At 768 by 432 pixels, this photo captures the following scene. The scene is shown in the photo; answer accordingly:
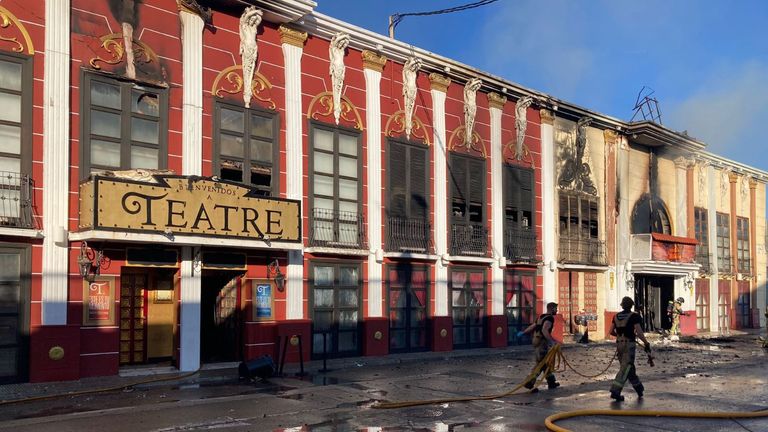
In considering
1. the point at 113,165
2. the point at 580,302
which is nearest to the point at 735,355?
the point at 580,302

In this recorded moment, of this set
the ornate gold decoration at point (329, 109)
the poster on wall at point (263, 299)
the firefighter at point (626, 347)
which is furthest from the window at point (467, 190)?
the firefighter at point (626, 347)

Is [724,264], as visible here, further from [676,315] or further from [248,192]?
[248,192]

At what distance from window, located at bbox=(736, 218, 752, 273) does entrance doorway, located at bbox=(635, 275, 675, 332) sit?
765 cm

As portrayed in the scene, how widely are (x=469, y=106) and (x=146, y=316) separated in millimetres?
12502

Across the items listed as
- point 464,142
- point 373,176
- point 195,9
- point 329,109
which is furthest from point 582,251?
point 195,9

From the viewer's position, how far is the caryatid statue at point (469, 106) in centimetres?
2462

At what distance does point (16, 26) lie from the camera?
14.9 m

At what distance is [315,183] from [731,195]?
27929 millimetres

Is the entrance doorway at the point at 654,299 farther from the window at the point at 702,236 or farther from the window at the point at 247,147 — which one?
the window at the point at 247,147

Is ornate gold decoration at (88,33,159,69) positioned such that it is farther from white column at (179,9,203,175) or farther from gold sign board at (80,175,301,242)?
gold sign board at (80,175,301,242)

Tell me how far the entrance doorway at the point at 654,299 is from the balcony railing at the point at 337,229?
16.3 meters

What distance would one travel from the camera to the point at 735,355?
23609mm

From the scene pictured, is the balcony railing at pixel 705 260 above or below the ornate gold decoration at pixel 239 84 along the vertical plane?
below

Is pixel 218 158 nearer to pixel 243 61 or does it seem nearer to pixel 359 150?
pixel 243 61
